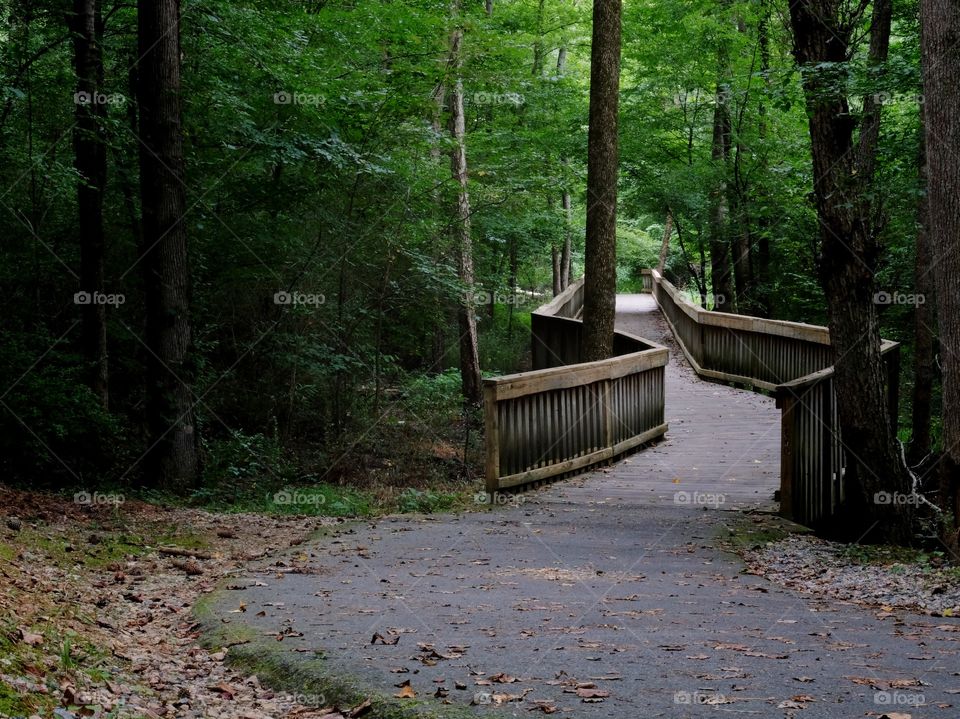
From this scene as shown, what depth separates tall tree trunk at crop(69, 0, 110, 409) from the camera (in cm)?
1105

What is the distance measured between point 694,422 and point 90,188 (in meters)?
10.6

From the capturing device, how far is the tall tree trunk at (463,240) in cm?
1683

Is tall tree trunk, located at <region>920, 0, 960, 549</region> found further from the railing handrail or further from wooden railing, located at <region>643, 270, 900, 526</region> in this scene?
the railing handrail

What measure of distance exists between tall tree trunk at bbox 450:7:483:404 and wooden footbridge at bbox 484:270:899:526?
2020mm

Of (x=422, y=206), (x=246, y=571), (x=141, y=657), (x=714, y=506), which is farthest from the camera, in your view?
(x=422, y=206)

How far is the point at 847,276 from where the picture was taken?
907 cm

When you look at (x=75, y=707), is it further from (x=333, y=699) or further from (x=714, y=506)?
(x=714, y=506)

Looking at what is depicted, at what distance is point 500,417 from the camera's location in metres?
10.7

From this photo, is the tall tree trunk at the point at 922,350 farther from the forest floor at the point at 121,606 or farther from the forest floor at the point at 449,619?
the forest floor at the point at 121,606

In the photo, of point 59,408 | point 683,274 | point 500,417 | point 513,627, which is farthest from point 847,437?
point 683,274

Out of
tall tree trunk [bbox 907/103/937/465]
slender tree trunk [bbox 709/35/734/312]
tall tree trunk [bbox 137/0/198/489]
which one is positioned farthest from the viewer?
slender tree trunk [bbox 709/35/734/312]

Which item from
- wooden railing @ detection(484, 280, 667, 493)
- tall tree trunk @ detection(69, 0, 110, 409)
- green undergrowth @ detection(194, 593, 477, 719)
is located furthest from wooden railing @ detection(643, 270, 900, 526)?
tall tree trunk @ detection(69, 0, 110, 409)

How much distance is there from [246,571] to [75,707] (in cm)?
337

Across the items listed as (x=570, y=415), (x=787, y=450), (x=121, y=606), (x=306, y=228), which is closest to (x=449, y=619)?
(x=121, y=606)
